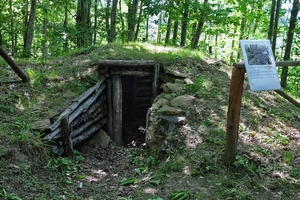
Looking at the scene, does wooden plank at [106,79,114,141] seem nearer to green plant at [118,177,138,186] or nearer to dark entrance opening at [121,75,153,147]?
dark entrance opening at [121,75,153,147]

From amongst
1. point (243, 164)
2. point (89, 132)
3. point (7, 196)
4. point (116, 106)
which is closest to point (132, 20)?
point (116, 106)

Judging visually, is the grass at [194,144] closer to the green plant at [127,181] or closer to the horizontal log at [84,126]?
the green plant at [127,181]

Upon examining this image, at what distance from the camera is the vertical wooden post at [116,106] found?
855 centimetres

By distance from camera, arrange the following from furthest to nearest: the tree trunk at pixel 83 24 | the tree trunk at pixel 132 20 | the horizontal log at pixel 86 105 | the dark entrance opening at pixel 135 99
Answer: the tree trunk at pixel 83 24 < the tree trunk at pixel 132 20 < the dark entrance opening at pixel 135 99 < the horizontal log at pixel 86 105

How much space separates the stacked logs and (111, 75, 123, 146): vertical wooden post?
0.28 metres

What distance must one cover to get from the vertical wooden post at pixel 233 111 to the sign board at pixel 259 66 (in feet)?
0.79

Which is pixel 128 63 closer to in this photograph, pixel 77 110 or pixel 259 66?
pixel 77 110

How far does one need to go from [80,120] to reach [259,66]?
450 centimetres

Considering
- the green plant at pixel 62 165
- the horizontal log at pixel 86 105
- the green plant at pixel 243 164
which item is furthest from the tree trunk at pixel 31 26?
the green plant at pixel 243 164

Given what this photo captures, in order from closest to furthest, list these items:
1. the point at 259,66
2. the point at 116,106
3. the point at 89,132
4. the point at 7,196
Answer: the point at 7,196 → the point at 259,66 → the point at 89,132 → the point at 116,106

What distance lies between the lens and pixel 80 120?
697 centimetres

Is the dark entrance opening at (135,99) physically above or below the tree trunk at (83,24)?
below

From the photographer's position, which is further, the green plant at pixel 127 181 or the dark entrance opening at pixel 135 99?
the dark entrance opening at pixel 135 99

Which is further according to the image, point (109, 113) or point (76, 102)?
point (109, 113)
